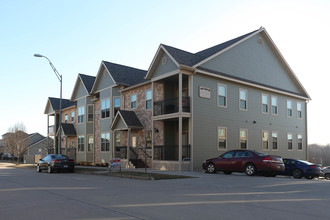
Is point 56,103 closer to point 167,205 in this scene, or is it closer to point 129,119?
point 129,119

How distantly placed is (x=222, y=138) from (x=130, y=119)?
7468mm

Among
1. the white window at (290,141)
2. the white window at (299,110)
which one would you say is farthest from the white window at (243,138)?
the white window at (299,110)

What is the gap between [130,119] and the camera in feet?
87.7

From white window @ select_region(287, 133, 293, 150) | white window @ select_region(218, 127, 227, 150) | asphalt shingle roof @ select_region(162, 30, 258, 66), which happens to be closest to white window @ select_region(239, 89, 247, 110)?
white window @ select_region(218, 127, 227, 150)

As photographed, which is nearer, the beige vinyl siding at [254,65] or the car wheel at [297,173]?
the car wheel at [297,173]

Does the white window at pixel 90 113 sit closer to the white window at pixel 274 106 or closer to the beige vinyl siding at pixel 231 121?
the beige vinyl siding at pixel 231 121

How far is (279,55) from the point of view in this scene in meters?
30.2

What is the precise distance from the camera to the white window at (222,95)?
24.5 meters

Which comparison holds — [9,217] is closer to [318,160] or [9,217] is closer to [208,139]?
[208,139]

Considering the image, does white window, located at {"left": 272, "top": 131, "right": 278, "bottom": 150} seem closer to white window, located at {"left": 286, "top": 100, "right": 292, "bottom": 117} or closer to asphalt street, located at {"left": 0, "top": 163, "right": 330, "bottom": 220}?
white window, located at {"left": 286, "top": 100, "right": 292, "bottom": 117}

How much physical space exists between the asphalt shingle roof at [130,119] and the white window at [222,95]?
666cm

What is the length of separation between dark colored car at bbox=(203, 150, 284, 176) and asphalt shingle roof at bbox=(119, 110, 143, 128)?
27.4ft

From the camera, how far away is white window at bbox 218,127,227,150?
954 inches

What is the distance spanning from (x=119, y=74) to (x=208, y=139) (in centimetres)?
1181
